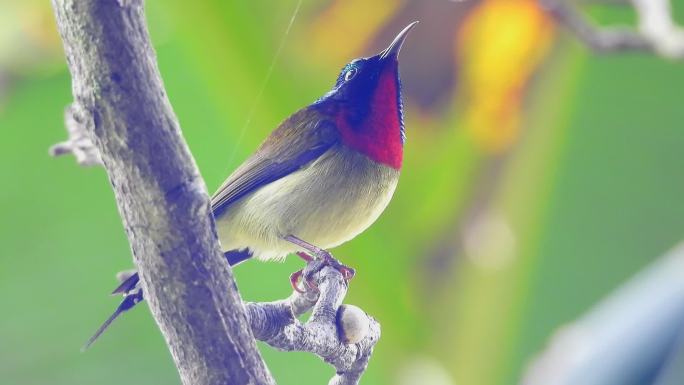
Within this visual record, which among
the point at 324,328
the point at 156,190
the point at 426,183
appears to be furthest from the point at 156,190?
the point at 426,183

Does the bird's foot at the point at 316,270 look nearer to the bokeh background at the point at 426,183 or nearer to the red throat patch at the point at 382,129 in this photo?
the red throat patch at the point at 382,129

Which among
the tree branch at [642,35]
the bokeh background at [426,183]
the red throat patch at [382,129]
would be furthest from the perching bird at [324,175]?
the tree branch at [642,35]

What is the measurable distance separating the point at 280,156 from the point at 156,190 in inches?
46.2

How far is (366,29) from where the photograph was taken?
326 cm

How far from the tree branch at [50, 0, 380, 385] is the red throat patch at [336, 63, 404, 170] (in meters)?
0.70

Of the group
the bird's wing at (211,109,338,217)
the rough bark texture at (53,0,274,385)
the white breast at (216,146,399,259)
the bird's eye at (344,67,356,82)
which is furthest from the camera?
the bird's wing at (211,109,338,217)

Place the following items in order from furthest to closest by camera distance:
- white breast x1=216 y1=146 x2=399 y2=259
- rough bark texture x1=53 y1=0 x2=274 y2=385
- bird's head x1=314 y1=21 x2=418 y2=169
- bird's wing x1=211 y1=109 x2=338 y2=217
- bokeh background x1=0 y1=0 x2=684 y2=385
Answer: bokeh background x1=0 y1=0 x2=684 y2=385
bird's wing x1=211 y1=109 x2=338 y2=217
white breast x1=216 y1=146 x2=399 y2=259
bird's head x1=314 y1=21 x2=418 y2=169
rough bark texture x1=53 y1=0 x2=274 y2=385

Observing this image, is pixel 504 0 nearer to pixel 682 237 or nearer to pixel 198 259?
pixel 682 237

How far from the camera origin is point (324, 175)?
251 cm

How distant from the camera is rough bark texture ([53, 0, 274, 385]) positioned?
1397 millimetres

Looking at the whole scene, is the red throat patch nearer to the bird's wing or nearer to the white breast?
the white breast

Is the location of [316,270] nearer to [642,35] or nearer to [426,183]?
[642,35]

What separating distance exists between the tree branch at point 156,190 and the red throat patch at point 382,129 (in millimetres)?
704

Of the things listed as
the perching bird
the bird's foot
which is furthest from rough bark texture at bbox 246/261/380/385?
the perching bird
